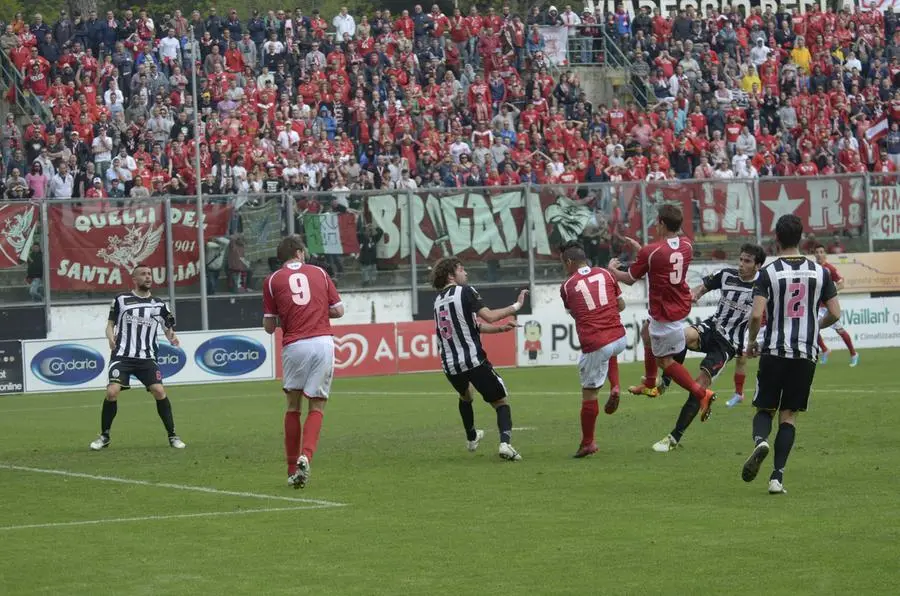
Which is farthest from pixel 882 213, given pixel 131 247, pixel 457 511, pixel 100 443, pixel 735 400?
pixel 457 511

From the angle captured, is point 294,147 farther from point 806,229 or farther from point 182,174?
point 806,229

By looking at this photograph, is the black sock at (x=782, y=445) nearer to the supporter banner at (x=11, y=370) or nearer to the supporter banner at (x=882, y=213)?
the supporter banner at (x=11, y=370)

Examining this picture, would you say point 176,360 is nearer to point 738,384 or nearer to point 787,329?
point 738,384

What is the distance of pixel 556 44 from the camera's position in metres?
43.4

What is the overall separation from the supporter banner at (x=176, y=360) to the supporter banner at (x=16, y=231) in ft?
8.76

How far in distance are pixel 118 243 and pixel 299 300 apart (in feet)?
61.8

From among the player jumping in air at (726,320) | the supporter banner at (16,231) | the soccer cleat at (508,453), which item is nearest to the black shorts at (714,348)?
the player jumping in air at (726,320)

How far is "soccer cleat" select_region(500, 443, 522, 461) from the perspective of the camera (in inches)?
596

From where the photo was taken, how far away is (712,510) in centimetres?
1141

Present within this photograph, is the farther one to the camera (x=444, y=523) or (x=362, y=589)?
(x=444, y=523)

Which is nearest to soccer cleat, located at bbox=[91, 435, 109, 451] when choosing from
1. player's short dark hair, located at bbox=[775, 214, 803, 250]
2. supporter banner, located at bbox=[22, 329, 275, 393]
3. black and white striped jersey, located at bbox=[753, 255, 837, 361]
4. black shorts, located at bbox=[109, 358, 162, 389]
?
black shorts, located at bbox=[109, 358, 162, 389]

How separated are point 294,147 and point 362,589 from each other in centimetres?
2635

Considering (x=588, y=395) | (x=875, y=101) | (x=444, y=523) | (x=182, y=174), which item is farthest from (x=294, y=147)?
(x=444, y=523)

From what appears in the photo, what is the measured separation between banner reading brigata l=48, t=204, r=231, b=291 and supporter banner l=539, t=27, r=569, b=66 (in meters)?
14.2
